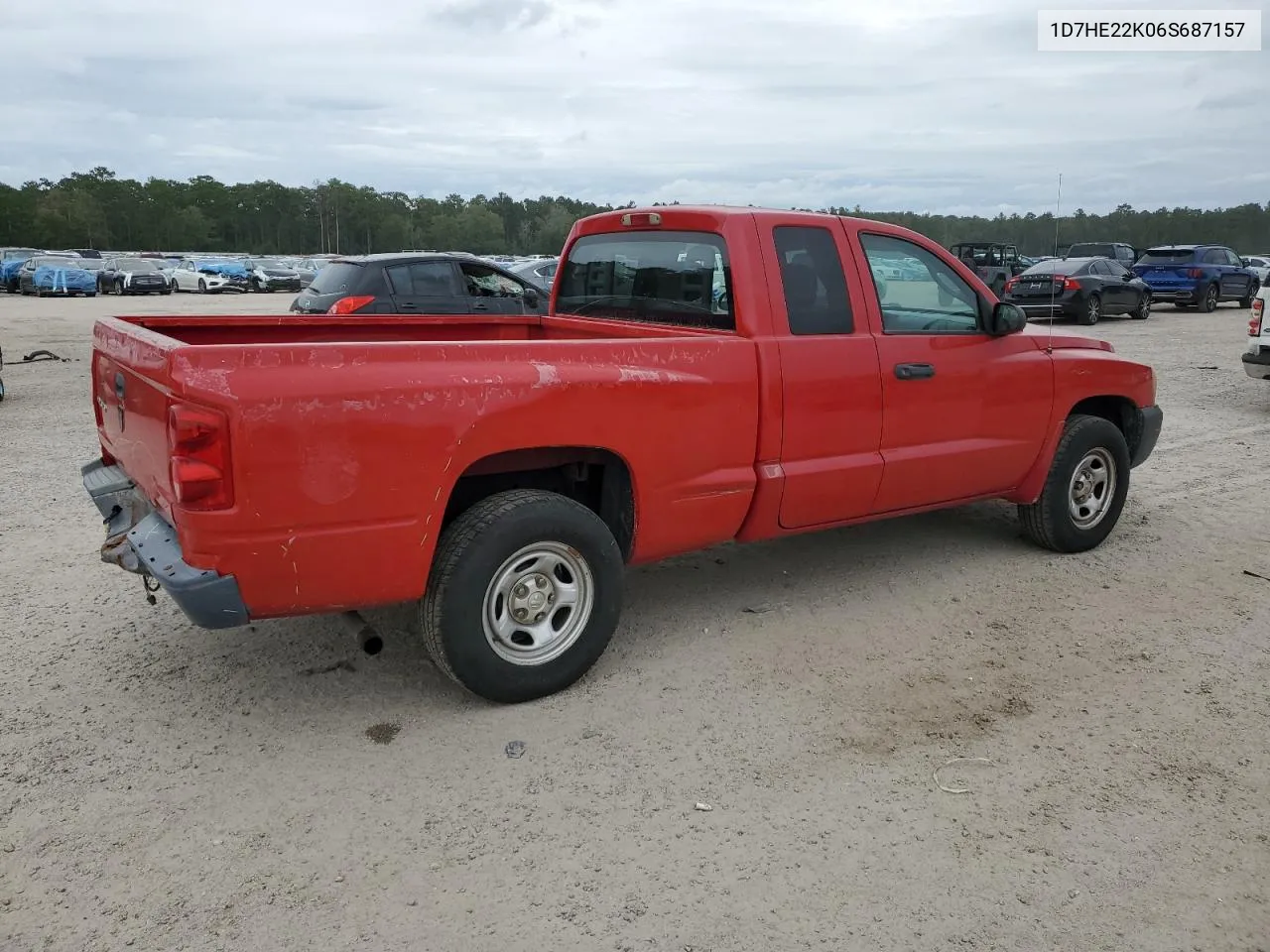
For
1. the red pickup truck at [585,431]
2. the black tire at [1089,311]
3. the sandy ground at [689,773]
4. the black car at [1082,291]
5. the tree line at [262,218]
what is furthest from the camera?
the tree line at [262,218]

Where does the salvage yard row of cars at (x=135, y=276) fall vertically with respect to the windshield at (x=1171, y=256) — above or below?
below

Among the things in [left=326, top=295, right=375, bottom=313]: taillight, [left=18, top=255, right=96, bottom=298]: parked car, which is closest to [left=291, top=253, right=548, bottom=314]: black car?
[left=326, top=295, right=375, bottom=313]: taillight

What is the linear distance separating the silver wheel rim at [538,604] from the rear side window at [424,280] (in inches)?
319

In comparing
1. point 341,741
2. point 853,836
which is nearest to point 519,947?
point 853,836

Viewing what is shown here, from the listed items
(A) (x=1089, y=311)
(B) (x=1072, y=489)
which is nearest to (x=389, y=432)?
(B) (x=1072, y=489)

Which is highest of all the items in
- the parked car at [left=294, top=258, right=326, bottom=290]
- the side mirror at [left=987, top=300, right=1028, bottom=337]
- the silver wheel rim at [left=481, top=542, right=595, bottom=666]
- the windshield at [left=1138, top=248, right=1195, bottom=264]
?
the windshield at [left=1138, top=248, right=1195, bottom=264]

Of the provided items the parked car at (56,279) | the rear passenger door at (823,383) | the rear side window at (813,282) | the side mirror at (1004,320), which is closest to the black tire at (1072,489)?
the side mirror at (1004,320)

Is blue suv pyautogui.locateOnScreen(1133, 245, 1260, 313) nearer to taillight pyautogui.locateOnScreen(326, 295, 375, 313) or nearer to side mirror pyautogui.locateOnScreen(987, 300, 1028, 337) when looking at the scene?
taillight pyautogui.locateOnScreen(326, 295, 375, 313)

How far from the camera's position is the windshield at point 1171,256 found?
80.5ft

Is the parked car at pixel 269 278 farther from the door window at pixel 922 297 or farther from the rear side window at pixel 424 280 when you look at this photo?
the door window at pixel 922 297

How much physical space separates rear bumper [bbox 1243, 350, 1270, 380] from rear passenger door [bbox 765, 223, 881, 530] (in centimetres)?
796

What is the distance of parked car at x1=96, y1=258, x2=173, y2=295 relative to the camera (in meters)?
33.5

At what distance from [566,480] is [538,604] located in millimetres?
641

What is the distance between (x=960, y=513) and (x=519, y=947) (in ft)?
15.9
